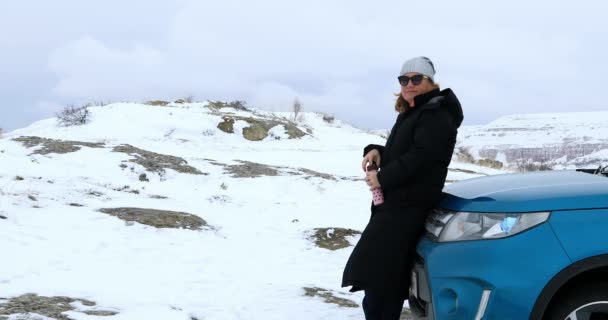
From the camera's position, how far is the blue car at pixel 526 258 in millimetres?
2256

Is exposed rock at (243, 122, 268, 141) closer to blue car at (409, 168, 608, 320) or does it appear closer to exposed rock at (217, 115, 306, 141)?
exposed rock at (217, 115, 306, 141)

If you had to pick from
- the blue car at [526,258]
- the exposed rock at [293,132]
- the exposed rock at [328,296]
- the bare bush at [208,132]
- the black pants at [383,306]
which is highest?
the exposed rock at [293,132]

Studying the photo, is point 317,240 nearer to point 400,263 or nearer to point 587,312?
point 400,263

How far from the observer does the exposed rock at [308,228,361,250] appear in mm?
6789

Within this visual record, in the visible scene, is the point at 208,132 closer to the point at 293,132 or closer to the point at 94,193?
the point at 293,132

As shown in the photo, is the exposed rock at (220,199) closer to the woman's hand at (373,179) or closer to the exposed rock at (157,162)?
the exposed rock at (157,162)

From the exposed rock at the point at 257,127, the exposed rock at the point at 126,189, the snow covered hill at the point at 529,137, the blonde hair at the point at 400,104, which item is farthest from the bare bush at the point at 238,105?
the blonde hair at the point at 400,104

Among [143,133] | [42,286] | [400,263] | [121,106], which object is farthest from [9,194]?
[121,106]

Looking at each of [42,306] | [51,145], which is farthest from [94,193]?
[51,145]

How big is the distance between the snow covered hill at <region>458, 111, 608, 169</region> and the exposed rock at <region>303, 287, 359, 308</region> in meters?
13.6

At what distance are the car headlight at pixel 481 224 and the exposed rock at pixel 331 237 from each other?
162 inches

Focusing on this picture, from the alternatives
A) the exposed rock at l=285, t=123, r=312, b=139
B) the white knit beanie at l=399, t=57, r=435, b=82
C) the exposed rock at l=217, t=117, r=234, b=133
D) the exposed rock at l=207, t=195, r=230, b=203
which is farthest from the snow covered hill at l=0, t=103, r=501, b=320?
the exposed rock at l=285, t=123, r=312, b=139

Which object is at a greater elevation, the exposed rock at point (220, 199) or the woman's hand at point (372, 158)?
the woman's hand at point (372, 158)

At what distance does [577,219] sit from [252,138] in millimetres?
19474
